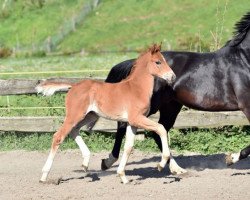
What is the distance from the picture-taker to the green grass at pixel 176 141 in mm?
11047

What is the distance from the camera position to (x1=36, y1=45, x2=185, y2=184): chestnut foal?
8.29 meters

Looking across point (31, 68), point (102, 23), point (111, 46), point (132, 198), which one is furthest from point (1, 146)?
point (102, 23)

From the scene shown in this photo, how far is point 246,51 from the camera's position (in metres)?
9.26

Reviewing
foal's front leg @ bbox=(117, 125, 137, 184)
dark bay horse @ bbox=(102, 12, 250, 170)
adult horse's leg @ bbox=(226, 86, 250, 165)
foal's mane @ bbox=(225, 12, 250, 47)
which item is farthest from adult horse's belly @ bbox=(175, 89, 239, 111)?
foal's front leg @ bbox=(117, 125, 137, 184)

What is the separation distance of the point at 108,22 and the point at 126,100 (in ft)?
121

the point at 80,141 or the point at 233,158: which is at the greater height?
the point at 80,141

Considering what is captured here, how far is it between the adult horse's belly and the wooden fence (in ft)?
5.98

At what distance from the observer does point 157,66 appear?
831 centimetres

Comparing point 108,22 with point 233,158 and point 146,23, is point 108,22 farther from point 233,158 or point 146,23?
point 233,158

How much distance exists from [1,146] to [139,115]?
12.9ft

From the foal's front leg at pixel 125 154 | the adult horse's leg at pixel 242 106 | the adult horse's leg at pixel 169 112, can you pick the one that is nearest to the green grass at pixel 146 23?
the adult horse's leg at pixel 169 112

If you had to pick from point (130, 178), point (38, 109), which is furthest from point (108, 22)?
point (130, 178)

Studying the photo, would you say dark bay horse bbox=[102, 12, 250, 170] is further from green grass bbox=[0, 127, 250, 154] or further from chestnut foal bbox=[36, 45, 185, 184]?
green grass bbox=[0, 127, 250, 154]

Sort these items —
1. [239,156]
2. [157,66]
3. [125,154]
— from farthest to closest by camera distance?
[239,156], [125,154], [157,66]
